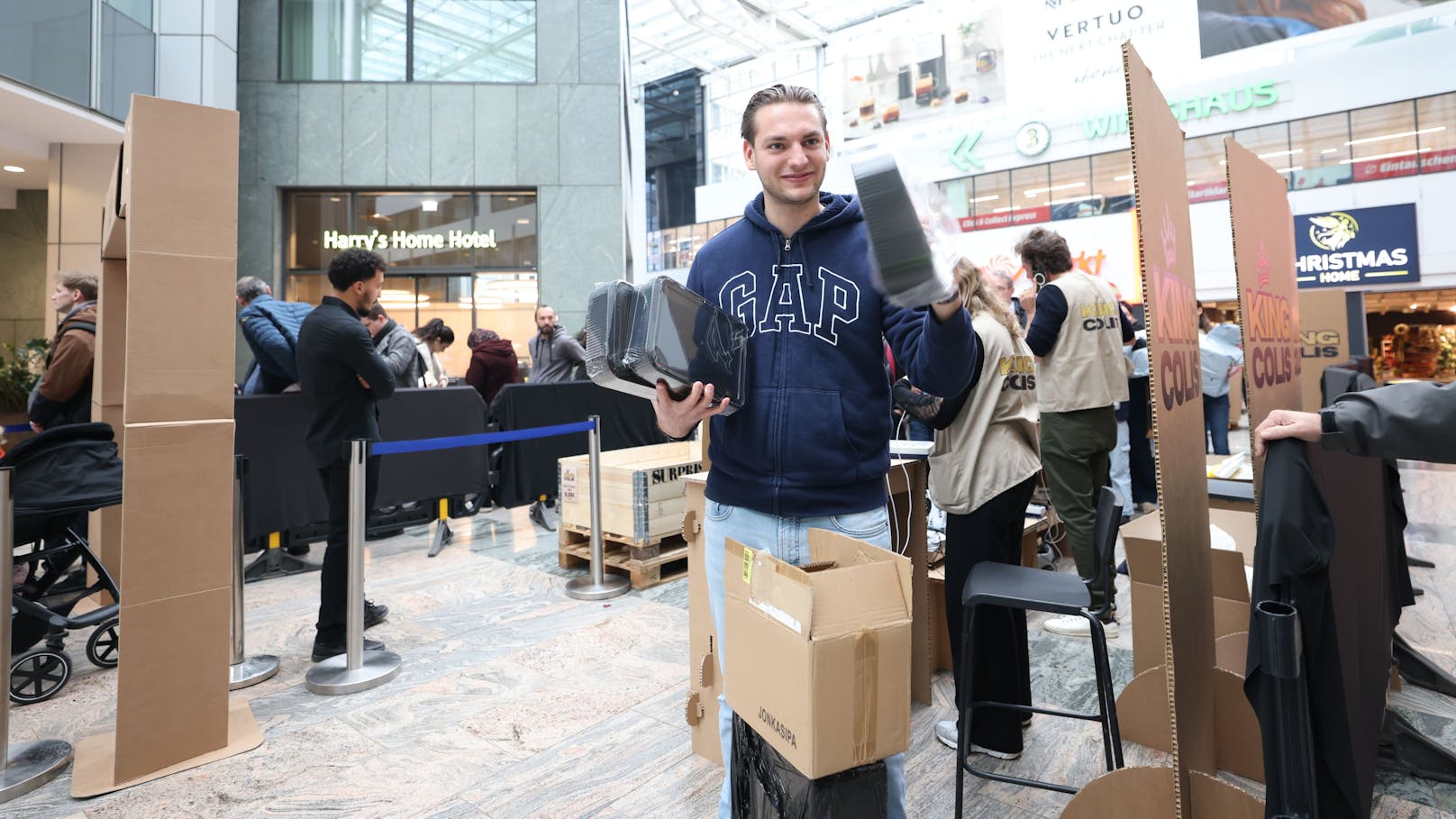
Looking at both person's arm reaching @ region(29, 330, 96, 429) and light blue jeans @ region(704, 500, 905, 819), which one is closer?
light blue jeans @ region(704, 500, 905, 819)

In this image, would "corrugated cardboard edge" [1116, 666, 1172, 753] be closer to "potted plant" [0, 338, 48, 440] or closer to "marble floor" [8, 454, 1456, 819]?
"marble floor" [8, 454, 1456, 819]

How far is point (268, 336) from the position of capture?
4703mm

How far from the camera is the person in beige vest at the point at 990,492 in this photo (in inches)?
95.7

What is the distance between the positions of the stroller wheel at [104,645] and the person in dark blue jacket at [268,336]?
5.97 ft

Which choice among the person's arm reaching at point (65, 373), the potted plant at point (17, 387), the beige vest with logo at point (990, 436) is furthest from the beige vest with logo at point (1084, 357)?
the potted plant at point (17, 387)

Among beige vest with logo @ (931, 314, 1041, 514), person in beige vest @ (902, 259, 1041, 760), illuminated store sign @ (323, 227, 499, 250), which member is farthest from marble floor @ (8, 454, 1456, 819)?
illuminated store sign @ (323, 227, 499, 250)

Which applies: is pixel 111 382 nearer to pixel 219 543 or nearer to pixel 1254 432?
pixel 219 543

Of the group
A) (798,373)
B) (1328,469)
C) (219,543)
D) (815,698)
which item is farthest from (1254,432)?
(219,543)

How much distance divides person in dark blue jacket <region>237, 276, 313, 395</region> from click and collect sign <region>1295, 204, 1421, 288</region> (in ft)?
59.8

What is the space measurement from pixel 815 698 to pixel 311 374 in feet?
10.2

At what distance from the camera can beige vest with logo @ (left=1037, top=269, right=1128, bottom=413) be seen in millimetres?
3293

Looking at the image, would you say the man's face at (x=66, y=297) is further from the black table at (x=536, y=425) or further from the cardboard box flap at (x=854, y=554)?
the cardboard box flap at (x=854, y=554)

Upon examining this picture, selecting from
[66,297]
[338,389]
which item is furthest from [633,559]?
[66,297]

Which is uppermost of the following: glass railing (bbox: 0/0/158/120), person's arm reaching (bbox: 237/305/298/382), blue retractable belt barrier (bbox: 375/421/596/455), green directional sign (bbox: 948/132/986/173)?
green directional sign (bbox: 948/132/986/173)
